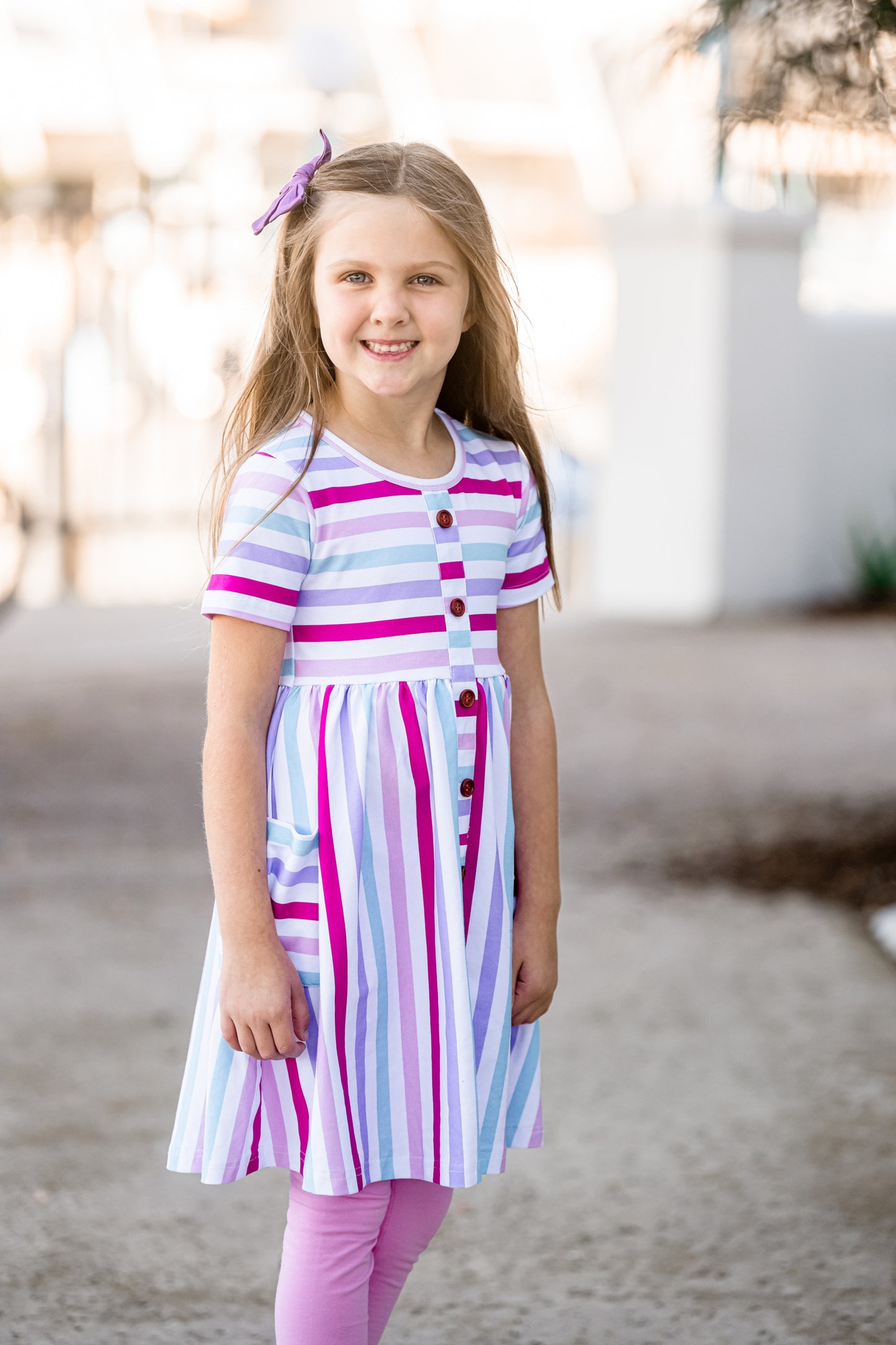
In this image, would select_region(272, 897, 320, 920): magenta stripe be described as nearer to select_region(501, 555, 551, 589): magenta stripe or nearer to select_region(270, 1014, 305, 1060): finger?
select_region(270, 1014, 305, 1060): finger

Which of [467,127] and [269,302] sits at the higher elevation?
[467,127]

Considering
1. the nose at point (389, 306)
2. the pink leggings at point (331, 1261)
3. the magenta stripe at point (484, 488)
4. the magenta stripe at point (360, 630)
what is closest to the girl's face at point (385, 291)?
the nose at point (389, 306)

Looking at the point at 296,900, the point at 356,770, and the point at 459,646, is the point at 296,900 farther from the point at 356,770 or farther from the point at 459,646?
the point at 459,646

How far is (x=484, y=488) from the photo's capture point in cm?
185

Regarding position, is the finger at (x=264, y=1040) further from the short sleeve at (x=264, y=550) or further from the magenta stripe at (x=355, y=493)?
the magenta stripe at (x=355, y=493)

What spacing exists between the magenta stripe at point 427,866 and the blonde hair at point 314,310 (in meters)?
0.27

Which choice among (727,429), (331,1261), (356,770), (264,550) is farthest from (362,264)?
(727,429)

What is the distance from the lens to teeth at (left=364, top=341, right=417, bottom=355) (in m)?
1.74

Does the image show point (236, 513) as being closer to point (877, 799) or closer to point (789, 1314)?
point (789, 1314)

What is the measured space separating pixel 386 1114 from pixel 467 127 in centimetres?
1817

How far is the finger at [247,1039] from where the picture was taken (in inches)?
66.4

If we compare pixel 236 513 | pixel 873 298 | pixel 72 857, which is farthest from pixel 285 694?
pixel 873 298

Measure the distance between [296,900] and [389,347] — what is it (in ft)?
1.91

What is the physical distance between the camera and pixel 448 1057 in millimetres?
1735
